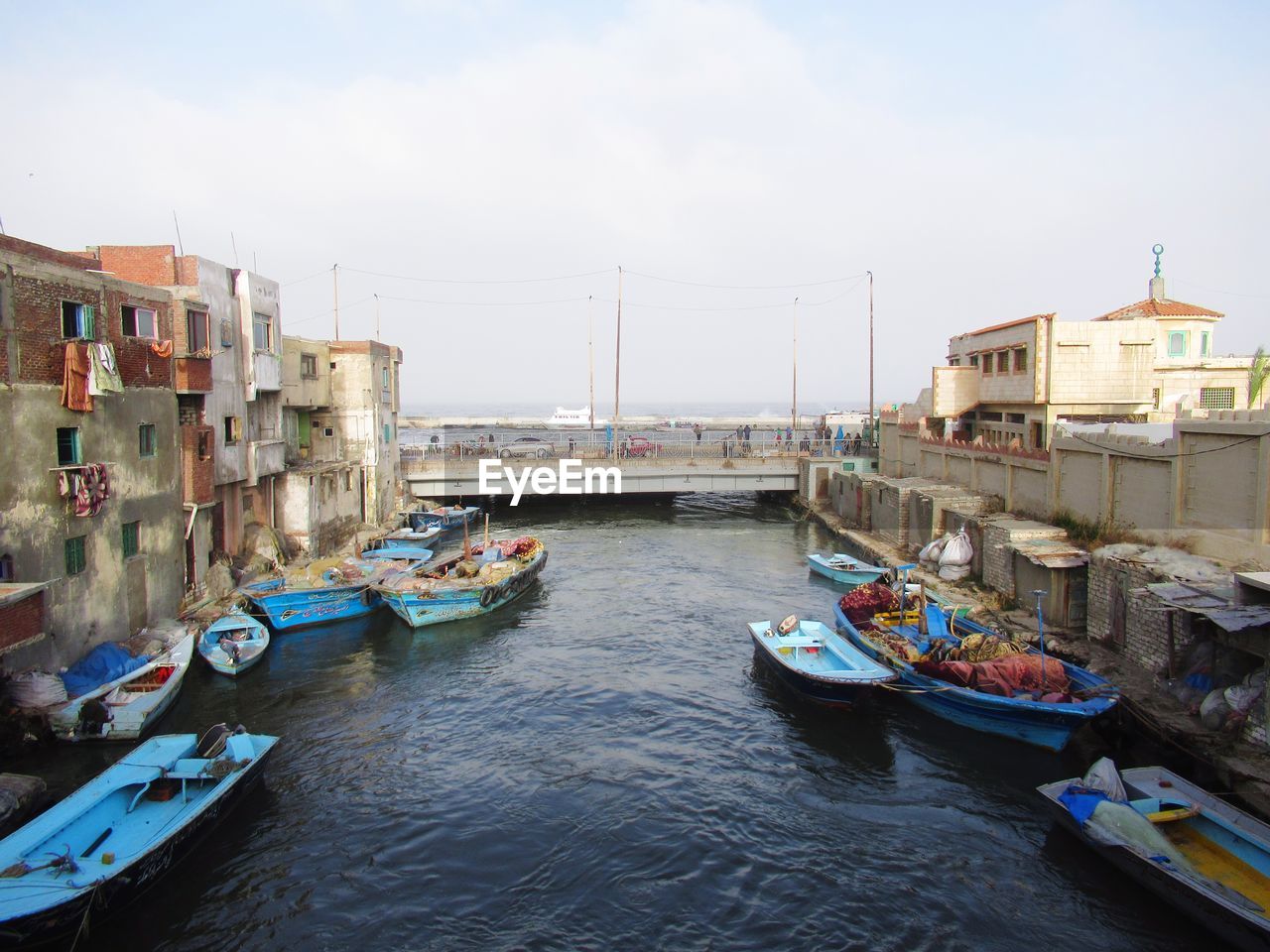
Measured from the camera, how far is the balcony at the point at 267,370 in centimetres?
3381

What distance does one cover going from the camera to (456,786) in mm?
17984

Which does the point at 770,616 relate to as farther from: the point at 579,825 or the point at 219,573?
the point at 219,573

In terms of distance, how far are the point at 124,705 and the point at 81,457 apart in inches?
282

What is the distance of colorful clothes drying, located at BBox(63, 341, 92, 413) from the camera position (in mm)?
22078

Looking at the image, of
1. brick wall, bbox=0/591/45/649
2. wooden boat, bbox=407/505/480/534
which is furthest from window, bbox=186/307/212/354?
wooden boat, bbox=407/505/480/534

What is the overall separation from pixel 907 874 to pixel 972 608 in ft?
48.4

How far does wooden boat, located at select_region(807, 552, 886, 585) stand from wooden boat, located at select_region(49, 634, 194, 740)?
24586mm

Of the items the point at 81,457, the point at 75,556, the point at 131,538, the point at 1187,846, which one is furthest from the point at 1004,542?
the point at 81,457

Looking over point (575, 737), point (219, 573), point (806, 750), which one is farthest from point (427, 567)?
point (806, 750)

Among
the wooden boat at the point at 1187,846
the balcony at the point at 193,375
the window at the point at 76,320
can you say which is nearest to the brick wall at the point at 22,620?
the window at the point at 76,320

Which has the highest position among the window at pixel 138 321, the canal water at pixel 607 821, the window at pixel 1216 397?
the window at pixel 138 321

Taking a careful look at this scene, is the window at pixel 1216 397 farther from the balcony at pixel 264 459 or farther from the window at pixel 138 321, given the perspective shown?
the window at pixel 138 321

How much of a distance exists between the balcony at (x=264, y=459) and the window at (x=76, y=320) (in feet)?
34.2

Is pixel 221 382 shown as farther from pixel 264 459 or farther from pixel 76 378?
pixel 76 378
